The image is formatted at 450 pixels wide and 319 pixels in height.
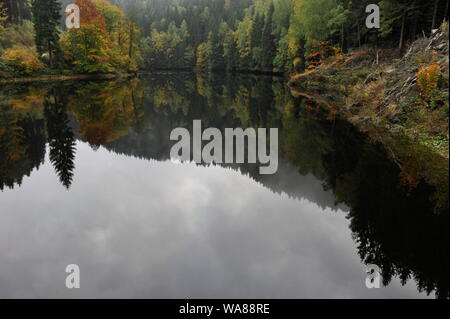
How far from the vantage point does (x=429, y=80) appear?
55.6ft

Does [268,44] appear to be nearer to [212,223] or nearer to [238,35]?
[238,35]

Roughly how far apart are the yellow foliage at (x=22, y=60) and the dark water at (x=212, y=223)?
1392 inches

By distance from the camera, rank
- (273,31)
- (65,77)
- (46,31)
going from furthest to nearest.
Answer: (273,31) < (65,77) < (46,31)

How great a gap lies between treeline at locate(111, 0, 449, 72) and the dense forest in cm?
15

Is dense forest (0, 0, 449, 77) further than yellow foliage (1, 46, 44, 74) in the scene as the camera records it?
No

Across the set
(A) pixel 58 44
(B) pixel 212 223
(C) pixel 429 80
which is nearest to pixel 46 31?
(A) pixel 58 44

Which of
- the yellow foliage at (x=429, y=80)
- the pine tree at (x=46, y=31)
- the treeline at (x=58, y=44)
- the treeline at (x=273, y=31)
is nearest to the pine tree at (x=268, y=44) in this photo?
the treeline at (x=273, y=31)

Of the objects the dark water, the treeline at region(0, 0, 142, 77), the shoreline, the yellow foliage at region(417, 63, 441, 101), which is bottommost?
the dark water

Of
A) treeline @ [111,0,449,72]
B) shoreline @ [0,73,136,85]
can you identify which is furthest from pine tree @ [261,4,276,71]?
shoreline @ [0,73,136,85]

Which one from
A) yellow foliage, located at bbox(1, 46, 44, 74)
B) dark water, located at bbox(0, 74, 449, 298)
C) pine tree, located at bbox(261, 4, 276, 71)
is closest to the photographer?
dark water, located at bbox(0, 74, 449, 298)

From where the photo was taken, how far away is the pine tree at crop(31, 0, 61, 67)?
Answer: 5125 cm

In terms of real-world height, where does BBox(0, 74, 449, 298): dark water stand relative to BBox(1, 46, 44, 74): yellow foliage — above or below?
below

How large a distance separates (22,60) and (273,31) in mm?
51898

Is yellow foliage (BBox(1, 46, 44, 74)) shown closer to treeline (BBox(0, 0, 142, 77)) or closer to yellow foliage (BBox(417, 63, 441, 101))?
treeline (BBox(0, 0, 142, 77))
